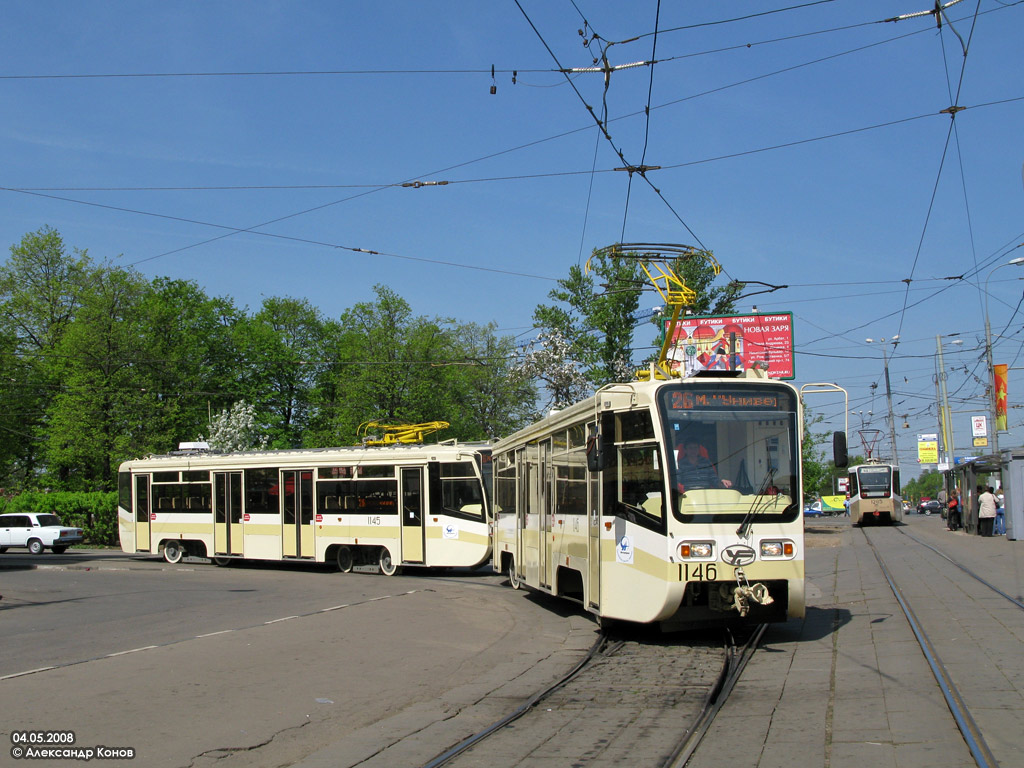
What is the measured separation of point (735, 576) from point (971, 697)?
3027mm

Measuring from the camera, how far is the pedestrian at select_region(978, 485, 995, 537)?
29.8 m

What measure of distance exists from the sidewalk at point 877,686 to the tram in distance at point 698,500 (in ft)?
2.90

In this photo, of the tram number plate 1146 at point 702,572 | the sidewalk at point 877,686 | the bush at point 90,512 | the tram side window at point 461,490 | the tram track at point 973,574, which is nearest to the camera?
the sidewalk at point 877,686

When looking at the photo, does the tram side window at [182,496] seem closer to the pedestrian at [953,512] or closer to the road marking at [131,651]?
the road marking at [131,651]

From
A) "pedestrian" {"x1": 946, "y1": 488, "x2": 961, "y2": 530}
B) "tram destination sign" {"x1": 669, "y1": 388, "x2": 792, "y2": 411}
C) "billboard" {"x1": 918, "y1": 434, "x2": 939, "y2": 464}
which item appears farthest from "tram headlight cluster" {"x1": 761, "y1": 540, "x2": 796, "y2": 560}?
"billboard" {"x1": 918, "y1": 434, "x2": 939, "y2": 464}

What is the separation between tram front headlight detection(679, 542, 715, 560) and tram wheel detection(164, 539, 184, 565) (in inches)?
763

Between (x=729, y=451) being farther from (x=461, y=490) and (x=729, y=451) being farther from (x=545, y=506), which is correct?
(x=461, y=490)

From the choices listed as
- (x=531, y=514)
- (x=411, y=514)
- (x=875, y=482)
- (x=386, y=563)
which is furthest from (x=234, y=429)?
(x=531, y=514)

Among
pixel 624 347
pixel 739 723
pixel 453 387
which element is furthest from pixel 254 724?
pixel 453 387

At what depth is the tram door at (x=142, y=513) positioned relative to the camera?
2634 centimetres

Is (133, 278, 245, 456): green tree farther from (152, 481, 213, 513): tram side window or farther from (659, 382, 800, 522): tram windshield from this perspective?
(659, 382, 800, 522): tram windshield

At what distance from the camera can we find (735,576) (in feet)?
33.1

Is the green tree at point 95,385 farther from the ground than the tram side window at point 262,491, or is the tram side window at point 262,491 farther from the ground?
the green tree at point 95,385
